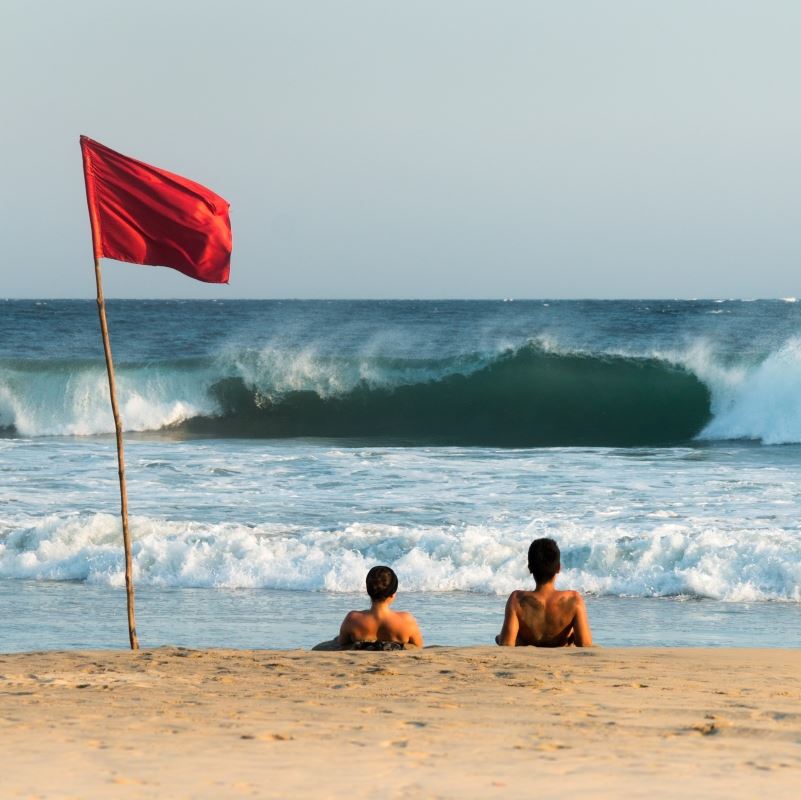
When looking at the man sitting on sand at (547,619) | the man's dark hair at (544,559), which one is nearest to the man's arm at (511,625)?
the man sitting on sand at (547,619)

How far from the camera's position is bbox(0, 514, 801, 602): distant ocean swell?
975 cm

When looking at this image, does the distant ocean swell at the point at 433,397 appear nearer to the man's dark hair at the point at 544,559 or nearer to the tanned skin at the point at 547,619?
the tanned skin at the point at 547,619

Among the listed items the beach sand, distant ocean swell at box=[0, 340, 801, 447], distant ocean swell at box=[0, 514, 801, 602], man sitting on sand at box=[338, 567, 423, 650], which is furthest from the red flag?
distant ocean swell at box=[0, 340, 801, 447]

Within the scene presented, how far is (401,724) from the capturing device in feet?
15.0

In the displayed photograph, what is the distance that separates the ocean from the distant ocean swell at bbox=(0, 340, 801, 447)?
0.26 feet

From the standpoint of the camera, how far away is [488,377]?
29.7 metres

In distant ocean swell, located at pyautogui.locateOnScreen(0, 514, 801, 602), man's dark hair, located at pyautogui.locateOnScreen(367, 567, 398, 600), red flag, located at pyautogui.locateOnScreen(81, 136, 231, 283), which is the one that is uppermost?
red flag, located at pyautogui.locateOnScreen(81, 136, 231, 283)

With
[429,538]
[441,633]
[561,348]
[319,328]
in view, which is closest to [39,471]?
[429,538]

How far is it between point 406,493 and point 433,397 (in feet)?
48.9

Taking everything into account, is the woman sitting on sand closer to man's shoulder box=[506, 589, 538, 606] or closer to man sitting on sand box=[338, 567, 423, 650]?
man sitting on sand box=[338, 567, 423, 650]

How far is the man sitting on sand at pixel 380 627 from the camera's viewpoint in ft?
21.1

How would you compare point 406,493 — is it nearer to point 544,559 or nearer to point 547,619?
point 547,619

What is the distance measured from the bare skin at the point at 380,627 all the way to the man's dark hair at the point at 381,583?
0.20ft

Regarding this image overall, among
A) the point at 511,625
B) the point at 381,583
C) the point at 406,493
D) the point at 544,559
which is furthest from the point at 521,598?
the point at 406,493
